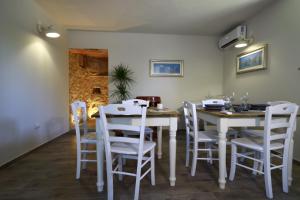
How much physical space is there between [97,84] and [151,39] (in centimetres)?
258

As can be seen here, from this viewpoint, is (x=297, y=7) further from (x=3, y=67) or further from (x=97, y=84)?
(x=97, y=84)

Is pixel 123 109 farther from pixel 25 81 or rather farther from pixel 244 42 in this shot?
pixel 244 42

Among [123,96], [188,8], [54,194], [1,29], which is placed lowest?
[54,194]

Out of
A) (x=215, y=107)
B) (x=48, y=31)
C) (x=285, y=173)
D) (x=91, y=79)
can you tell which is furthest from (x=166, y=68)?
(x=285, y=173)

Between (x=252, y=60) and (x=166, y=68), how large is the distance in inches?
76.2

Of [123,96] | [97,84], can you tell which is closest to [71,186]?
[123,96]

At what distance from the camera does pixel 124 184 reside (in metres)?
1.94

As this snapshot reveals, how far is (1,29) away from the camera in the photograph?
89.0 inches

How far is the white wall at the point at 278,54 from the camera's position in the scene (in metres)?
2.54

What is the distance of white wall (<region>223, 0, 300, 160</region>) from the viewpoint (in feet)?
8.35

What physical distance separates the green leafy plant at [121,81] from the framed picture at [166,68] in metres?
0.59

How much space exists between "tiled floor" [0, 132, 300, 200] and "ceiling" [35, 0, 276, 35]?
101 inches

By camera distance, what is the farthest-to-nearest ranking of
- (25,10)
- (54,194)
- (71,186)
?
(25,10), (71,186), (54,194)

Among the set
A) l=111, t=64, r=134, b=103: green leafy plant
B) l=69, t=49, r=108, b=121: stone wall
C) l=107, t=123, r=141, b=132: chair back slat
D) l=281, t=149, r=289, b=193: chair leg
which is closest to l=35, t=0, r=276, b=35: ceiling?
l=111, t=64, r=134, b=103: green leafy plant
